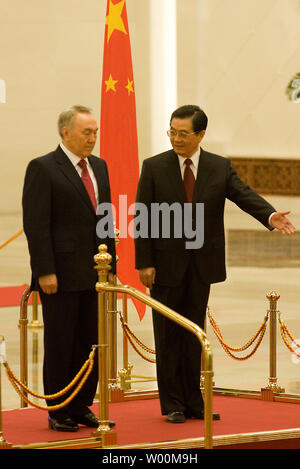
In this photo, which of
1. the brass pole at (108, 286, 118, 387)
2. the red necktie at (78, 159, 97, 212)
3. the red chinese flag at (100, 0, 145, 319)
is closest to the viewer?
the red necktie at (78, 159, 97, 212)

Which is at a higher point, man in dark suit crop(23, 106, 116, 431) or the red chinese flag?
the red chinese flag

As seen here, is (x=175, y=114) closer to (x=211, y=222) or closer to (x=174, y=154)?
(x=174, y=154)

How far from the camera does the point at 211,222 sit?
6062mm

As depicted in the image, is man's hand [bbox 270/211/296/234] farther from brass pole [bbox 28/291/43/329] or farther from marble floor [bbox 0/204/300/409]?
brass pole [bbox 28/291/43/329]

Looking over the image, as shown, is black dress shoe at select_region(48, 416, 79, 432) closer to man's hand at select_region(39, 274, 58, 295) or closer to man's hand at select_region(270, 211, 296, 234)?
man's hand at select_region(39, 274, 58, 295)

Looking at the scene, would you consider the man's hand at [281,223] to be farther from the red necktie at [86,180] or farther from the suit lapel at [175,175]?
the red necktie at [86,180]

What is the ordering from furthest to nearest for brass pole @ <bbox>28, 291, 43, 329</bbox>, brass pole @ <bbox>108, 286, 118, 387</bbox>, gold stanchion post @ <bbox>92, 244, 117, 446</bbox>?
brass pole @ <bbox>28, 291, 43, 329</bbox> < brass pole @ <bbox>108, 286, 118, 387</bbox> < gold stanchion post @ <bbox>92, 244, 117, 446</bbox>

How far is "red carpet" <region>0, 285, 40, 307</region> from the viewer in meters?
12.6

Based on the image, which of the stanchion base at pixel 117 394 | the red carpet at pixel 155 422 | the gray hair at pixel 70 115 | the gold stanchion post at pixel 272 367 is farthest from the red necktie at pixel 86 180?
the gold stanchion post at pixel 272 367

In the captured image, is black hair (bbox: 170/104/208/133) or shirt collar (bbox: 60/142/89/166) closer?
shirt collar (bbox: 60/142/89/166)

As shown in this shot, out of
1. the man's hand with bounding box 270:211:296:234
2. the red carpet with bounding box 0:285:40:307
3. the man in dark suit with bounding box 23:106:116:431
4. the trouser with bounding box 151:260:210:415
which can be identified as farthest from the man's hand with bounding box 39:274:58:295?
the red carpet with bounding box 0:285:40:307

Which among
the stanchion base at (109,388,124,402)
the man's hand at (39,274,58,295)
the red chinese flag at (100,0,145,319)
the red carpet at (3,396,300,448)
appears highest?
the red chinese flag at (100,0,145,319)

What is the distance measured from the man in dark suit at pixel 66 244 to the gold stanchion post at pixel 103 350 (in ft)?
1.44
